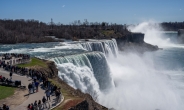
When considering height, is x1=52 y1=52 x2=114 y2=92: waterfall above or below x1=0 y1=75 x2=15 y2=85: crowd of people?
below

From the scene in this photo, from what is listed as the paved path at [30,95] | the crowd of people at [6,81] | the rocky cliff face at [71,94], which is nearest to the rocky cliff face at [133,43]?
the rocky cliff face at [71,94]

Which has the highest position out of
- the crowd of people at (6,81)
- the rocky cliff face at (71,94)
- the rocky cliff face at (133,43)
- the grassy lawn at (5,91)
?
the crowd of people at (6,81)

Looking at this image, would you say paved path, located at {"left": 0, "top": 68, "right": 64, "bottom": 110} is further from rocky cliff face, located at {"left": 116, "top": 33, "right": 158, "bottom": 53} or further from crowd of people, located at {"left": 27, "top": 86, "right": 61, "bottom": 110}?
rocky cliff face, located at {"left": 116, "top": 33, "right": 158, "bottom": 53}

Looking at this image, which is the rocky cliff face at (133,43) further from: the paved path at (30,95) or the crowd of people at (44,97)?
the crowd of people at (44,97)

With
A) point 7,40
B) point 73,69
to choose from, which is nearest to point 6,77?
point 73,69

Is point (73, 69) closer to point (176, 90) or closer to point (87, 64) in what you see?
point (87, 64)

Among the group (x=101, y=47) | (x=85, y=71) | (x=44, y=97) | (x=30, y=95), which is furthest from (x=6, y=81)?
(x=101, y=47)

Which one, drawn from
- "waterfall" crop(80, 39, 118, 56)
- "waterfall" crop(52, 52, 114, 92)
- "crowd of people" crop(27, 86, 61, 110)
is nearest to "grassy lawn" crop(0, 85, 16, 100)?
"crowd of people" crop(27, 86, 61, 110)
